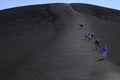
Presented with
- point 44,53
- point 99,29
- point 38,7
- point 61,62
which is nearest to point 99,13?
point 38,7

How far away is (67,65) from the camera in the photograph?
2567 centimetres

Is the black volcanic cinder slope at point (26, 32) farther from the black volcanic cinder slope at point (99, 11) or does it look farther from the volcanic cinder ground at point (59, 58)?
the black volcanic cinder slope at point (99, 11)

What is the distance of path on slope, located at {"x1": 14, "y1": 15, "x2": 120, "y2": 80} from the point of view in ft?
71.4

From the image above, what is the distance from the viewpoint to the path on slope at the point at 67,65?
21.8 metres

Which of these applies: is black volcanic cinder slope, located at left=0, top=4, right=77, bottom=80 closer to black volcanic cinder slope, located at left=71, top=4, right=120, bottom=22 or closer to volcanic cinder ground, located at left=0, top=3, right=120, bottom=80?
volcanic cinder ground, located at left=0, top=3, right=120, bottom=80

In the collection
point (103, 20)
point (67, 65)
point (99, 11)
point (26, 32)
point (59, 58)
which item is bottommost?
point (99, 11)

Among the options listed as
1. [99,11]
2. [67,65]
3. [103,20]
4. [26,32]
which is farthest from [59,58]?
[99,11]

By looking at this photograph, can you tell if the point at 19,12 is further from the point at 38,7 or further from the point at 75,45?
the point at 75,45

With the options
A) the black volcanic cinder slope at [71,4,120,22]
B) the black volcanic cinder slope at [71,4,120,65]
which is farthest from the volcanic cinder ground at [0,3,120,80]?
the black volcanic cinder slope at [71,4,120,22]

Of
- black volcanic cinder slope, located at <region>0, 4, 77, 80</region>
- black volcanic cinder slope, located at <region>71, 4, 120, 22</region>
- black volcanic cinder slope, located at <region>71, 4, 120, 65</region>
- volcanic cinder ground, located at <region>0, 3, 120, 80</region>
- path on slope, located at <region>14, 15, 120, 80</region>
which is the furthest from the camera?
black volcanic cinder slope, located at <region>71, 4, 120, 22</region>

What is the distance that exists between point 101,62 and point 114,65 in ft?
4.37

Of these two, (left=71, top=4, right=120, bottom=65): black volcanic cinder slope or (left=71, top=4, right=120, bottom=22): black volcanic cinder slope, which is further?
(left=71, top=4, right=120, bottom=22): black volcanic cinder slope

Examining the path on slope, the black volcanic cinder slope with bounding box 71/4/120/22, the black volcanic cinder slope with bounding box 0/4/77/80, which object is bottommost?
the black volcanic cinder slope with bounding box 71/4/120/22

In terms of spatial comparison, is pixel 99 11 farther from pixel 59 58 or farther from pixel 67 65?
pixel 67 65
